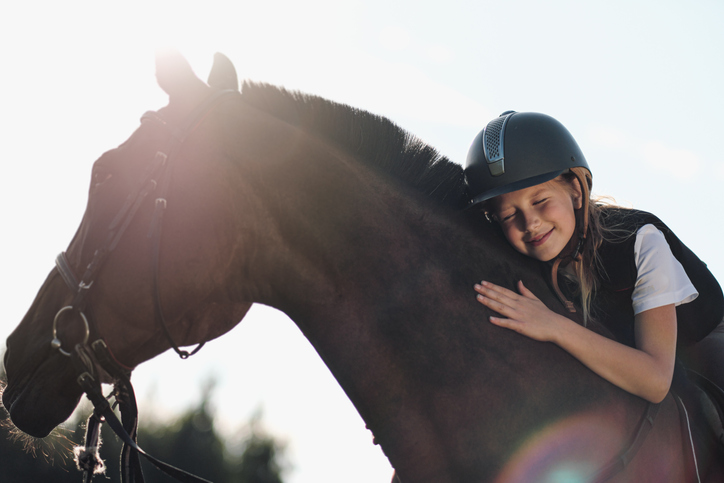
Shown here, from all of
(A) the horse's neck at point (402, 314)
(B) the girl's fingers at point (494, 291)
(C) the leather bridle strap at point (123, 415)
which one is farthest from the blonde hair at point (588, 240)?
(C) the leather bridle strap at point (123, 415)

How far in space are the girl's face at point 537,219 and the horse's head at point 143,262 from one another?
1.40 meters

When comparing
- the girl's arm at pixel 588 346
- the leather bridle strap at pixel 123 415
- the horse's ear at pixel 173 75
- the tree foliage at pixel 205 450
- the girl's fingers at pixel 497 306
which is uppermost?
the horse's ear at pixel 173 75

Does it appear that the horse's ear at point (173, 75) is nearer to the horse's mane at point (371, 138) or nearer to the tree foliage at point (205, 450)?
the horse's mane at point (371, 138)

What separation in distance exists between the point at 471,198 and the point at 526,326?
2.58 feet

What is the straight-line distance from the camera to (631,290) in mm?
2488

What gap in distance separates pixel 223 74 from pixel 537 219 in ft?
5.88

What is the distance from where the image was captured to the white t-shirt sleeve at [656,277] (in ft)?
7.63

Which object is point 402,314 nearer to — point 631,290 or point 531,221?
point 531,221

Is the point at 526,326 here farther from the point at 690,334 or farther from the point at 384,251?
the point at 690,334

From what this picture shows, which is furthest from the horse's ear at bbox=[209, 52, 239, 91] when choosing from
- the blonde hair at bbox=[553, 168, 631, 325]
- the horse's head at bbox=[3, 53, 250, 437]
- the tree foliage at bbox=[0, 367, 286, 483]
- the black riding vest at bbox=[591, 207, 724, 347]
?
the tree foliage at bbox=[0, 367, 286, 483]

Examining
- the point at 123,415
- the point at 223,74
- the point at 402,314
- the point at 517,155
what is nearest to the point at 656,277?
the point at 517,155

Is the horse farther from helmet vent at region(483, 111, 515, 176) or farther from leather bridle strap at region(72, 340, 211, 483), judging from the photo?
helmet vent at region(483, 111, 515, 176)

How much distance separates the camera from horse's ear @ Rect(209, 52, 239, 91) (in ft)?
8.25

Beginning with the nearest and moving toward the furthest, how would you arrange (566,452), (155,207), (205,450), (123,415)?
(566,452)
(155,207)
(123,415)
(205,450)
